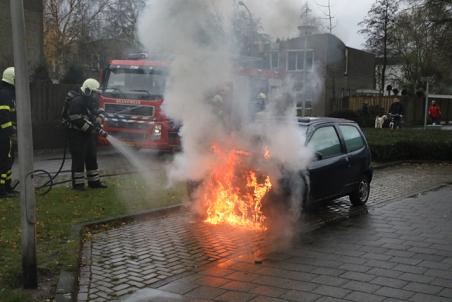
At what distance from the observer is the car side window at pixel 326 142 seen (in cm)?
829

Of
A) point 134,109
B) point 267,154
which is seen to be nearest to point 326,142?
point 267,154

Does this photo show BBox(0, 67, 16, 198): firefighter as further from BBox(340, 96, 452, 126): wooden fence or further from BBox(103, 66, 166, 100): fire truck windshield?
BBox(340, 96, 452, 126): wooden fence

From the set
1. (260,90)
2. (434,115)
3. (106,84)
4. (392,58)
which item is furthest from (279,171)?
(392,58)

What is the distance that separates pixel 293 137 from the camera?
7.83 meters

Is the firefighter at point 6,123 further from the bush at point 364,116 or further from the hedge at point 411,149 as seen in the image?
the bush at point 364,116

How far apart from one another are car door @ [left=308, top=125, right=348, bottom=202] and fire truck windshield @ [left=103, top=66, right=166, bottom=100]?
661 cm

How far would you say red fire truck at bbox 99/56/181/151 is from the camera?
14.9 metres

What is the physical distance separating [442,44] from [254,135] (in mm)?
18955

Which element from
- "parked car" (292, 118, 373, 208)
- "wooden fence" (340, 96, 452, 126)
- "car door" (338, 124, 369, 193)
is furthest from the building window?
"wooden fence" (340, 96, 452, 126)

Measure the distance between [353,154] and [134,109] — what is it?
7.96m

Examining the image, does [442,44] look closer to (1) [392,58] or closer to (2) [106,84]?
(2) [106,84]

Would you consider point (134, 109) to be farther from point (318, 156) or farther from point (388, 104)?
point (388, 104)

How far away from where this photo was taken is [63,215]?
8039 mm

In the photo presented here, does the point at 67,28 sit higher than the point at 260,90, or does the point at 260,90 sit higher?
the point at 67,28
